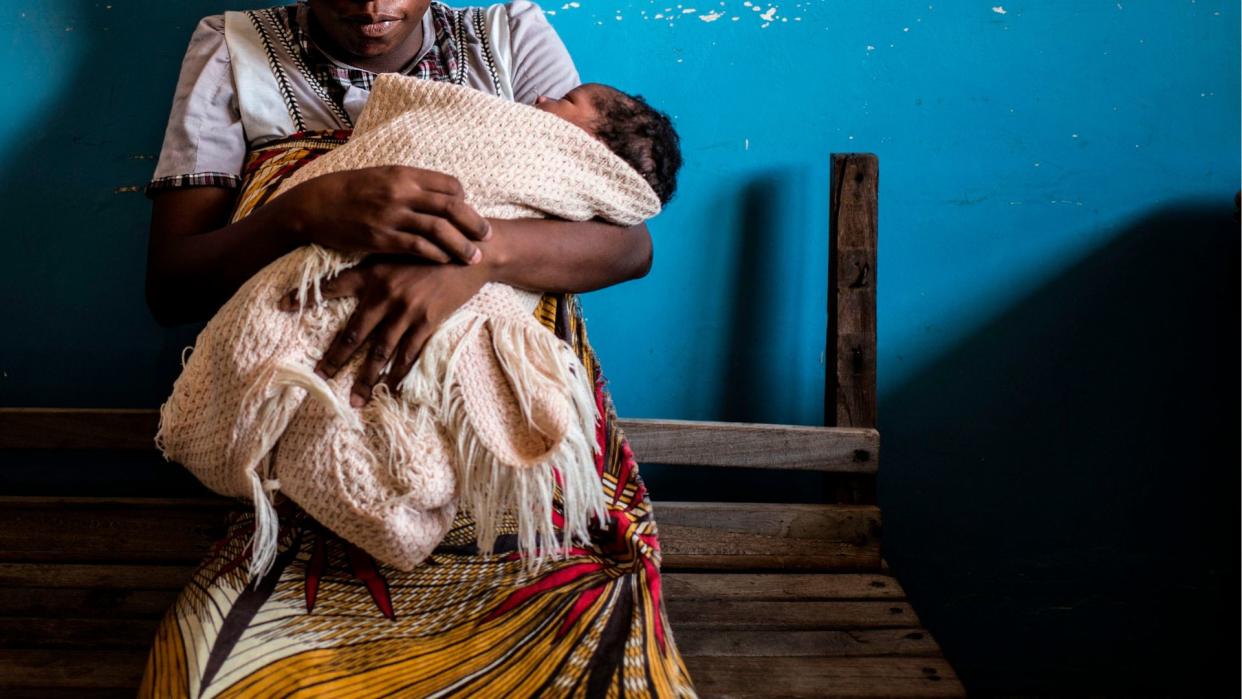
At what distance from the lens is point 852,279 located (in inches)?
59.6

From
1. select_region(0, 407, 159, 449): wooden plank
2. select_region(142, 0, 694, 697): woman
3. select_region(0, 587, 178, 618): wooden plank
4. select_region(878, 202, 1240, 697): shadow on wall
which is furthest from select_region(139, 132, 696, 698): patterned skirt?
select_region(878, 202, 1240, 697): shadow on wall

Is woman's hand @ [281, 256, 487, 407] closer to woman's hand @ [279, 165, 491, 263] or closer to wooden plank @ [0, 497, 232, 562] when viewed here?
woman's hand @ [279, 165, 491, 263]

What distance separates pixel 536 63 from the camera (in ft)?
4.44

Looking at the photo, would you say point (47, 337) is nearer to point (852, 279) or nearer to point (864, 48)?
point (852, 279)

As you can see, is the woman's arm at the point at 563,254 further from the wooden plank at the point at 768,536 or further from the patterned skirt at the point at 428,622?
the wooden plank at the point at 768,536

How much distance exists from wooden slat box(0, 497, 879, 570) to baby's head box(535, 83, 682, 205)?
59 cm

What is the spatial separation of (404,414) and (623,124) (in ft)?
1.53

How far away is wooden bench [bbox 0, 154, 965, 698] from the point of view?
48.6 inches

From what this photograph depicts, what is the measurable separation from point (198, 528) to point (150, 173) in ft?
1.92

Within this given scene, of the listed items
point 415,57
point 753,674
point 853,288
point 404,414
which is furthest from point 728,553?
point 415,57

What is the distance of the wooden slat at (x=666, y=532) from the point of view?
1424mm

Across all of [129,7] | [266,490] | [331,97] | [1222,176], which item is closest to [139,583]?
[266,490]

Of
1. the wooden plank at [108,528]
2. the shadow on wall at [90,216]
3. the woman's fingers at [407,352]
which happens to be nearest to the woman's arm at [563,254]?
the woman's fingers at [407,352]

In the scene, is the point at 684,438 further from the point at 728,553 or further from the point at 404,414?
the point at 404,414
